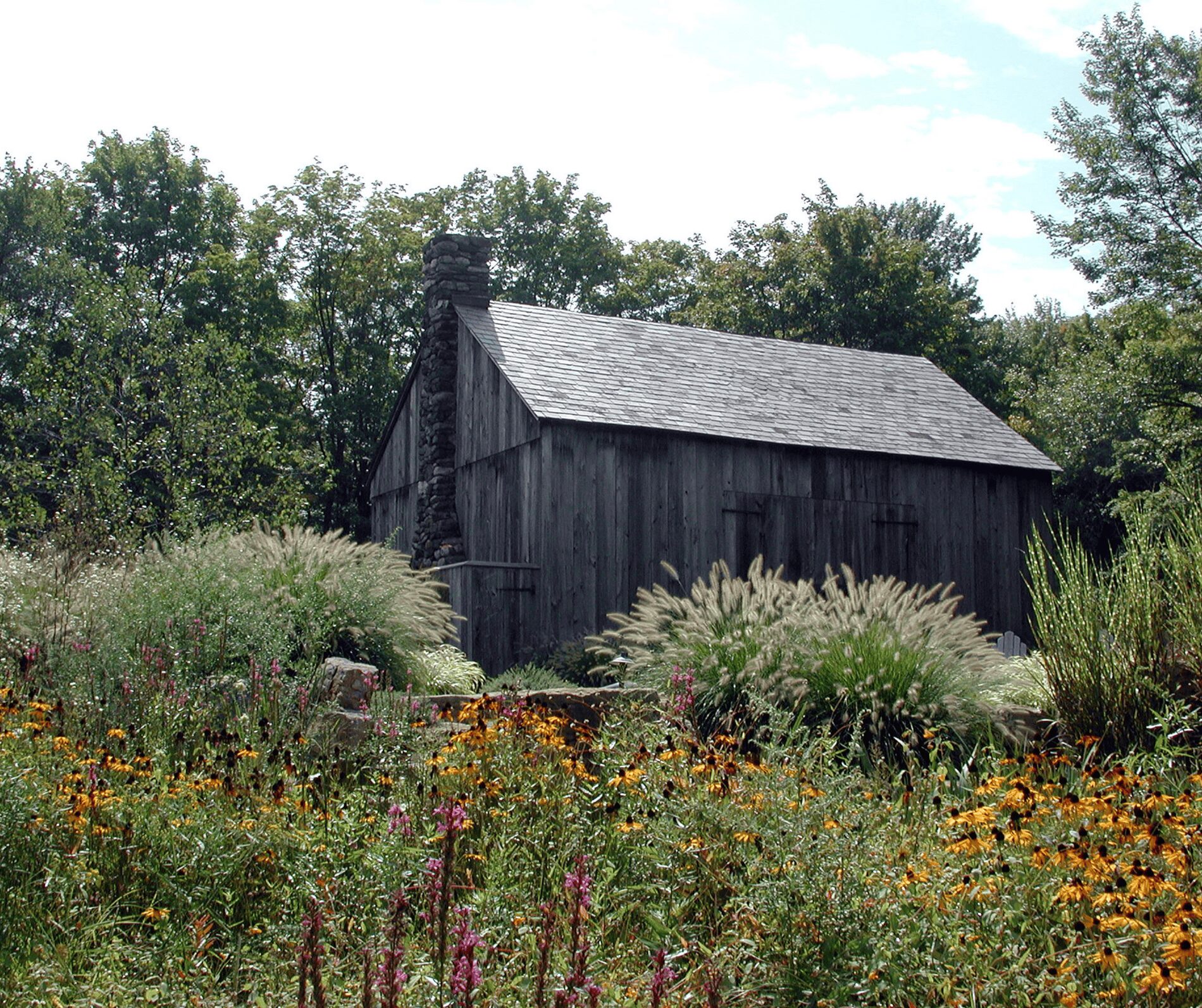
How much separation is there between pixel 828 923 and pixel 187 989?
190cm

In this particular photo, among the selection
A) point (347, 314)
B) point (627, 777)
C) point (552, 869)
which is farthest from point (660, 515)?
point (347, 314)

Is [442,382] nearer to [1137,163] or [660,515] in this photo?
[660,515]

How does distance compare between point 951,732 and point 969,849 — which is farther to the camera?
point 951,732

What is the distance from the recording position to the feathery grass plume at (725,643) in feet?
22.8

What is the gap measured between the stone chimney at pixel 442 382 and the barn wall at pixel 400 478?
0.59 m

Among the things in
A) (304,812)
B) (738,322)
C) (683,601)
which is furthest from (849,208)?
(304,812)

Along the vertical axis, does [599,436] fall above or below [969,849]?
above

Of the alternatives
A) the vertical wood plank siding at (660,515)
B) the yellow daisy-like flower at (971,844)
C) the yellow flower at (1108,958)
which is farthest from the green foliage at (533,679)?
the yellow flower at (1108,958)

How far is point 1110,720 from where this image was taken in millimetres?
6242

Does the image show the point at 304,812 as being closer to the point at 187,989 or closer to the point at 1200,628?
the point at 187,989

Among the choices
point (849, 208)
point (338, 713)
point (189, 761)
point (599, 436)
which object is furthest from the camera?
point (849, 208)

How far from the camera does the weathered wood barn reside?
1321 cm

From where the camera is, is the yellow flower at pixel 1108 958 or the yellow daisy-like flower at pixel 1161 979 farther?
the yellow flower at pixel 1108 958

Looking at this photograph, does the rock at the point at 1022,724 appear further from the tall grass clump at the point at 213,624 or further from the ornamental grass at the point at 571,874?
the tall grass clump at the point at 213,624
